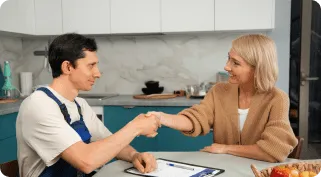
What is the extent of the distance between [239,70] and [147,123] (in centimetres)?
59

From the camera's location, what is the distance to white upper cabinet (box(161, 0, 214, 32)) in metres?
3.46

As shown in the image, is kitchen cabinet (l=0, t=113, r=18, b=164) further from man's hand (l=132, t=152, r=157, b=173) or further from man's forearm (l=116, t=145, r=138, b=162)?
man's hand (l=132, t=152, r=157, b=173)

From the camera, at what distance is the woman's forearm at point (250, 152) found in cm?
174

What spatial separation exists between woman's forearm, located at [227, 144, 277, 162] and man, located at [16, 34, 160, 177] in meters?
0.43

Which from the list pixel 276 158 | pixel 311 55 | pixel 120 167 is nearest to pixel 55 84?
pixel 120 167

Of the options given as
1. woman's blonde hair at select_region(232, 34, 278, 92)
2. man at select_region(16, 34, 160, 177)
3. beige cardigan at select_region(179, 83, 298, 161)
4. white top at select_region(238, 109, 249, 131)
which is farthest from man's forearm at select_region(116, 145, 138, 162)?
woman's blonde hair at select_region(232, 34, 278, 92)

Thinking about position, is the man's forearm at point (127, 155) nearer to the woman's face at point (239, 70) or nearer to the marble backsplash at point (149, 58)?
the woman's face at point (239, 70)

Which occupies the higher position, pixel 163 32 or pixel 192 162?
pixel 163 32

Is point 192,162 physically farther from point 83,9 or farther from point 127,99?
point 83,9

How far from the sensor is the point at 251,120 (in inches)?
75.9

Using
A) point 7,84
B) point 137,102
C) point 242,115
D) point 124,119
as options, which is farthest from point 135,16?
point 242,115

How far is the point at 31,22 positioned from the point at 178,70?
163 cm

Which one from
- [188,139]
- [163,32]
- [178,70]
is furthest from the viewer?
[178,70]

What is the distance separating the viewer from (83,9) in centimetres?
367
